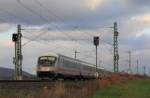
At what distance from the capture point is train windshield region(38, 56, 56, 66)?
52816 mm

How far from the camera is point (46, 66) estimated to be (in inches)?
2100

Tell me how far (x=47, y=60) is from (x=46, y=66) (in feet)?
2.35

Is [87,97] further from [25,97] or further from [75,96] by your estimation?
[25,97]

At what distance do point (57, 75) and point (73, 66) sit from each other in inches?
244

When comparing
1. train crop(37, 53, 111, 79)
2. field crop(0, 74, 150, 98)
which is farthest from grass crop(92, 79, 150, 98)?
train crop(37, 53, 111, 79)

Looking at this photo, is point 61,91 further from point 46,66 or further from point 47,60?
point 47,60

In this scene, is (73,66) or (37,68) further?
(73,66)

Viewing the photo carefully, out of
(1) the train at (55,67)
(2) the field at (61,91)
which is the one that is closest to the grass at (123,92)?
(2) the field at (61,91)

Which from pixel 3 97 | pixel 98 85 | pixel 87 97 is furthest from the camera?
pixel 98 85

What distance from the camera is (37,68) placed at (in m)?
54.2

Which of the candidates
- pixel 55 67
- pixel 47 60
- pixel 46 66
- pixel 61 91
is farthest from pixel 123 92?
pixel 47 60

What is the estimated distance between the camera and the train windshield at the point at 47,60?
5282cm

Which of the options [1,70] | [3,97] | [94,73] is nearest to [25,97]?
[3,97]

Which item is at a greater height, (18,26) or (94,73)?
(18,26)
